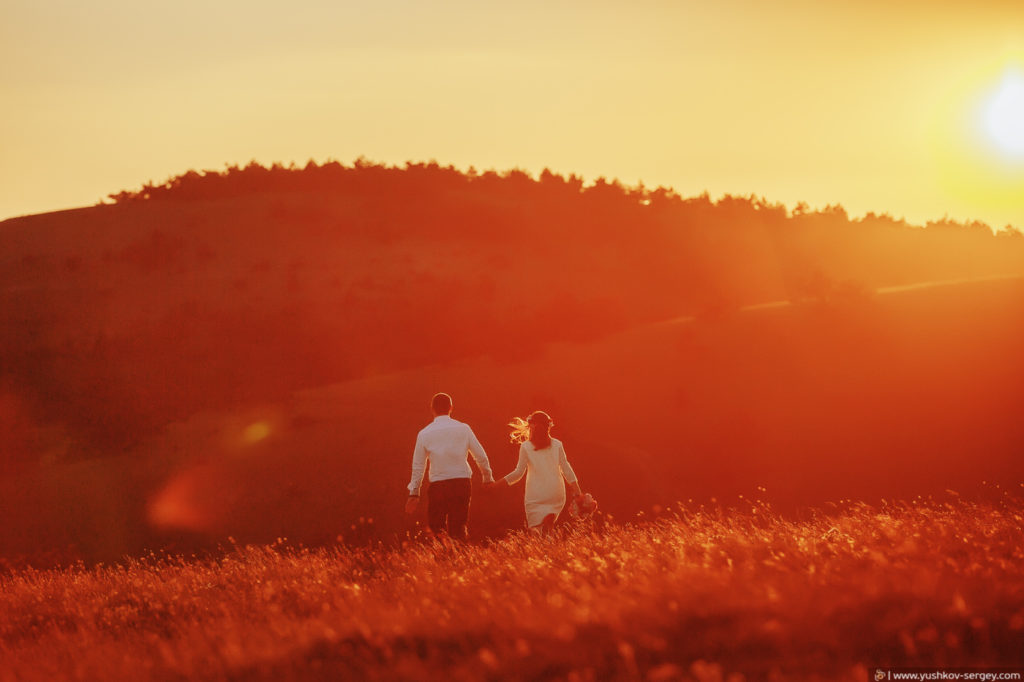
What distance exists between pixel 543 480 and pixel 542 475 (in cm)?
5

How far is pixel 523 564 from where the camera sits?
8.23m

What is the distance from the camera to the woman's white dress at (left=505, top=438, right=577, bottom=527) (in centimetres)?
1174

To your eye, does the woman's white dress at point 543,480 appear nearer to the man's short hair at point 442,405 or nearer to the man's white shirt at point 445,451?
the man's white shirt at point 445,451

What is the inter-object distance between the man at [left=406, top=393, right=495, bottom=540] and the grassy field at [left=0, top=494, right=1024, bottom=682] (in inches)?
93.0

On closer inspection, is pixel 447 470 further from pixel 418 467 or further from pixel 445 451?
pixel 418 467

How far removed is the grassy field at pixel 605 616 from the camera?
5.23m

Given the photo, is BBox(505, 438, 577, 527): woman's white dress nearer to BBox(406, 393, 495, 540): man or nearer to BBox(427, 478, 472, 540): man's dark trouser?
BBox(406, 393, 495, 540): man

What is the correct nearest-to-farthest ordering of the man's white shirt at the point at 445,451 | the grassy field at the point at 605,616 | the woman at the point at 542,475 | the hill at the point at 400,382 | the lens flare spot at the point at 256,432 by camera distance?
the grassy field at the point at 605,616 < the woman at the point at 542,475 < the man's white shirt at the point at 445,451 < the hill at the point at 400,382 < the lens flare spot at the point at 256,432

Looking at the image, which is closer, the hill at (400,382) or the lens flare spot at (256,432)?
the hill at (400,382)

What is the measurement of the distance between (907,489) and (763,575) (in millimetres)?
26604

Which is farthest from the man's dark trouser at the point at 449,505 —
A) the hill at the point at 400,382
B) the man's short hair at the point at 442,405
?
the hill at the point at 400,382

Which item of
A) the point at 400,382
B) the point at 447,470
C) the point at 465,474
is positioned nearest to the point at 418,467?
the point at 447,470

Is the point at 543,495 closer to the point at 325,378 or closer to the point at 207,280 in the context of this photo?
the point at 325,378

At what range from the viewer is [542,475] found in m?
11.8
